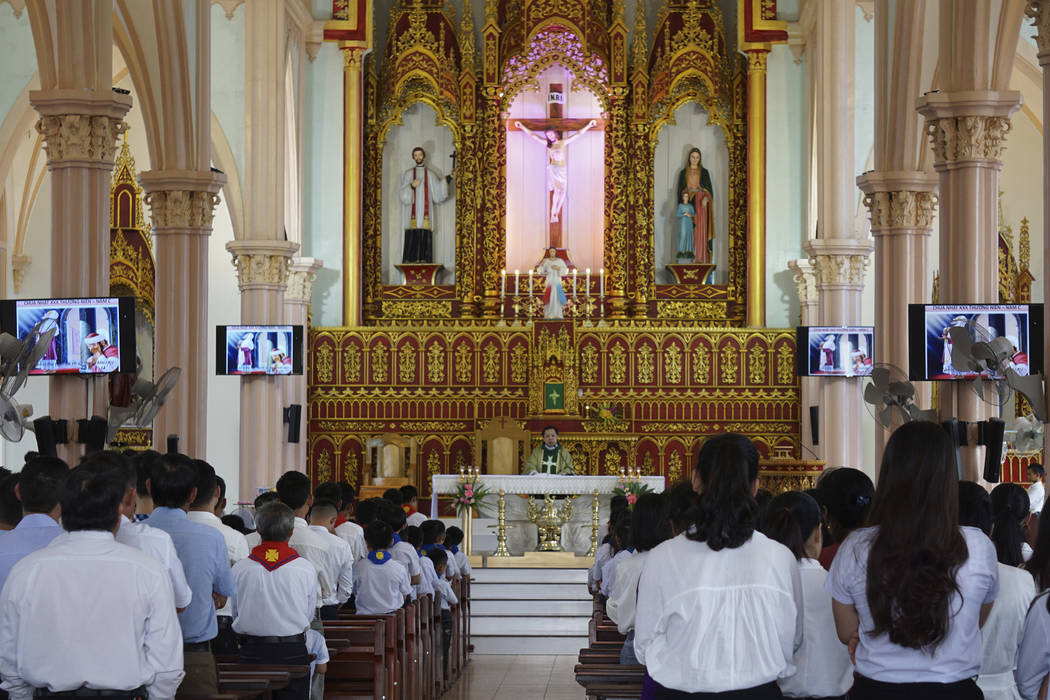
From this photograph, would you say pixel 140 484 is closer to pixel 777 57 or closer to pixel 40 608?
pixel 40 608

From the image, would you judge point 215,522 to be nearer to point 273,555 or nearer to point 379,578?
point 273,555

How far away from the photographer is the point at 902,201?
19.5 m

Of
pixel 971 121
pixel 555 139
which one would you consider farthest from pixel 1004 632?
pixel 555 139

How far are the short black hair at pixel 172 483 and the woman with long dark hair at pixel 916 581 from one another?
3.41m

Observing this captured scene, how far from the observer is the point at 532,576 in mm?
18703

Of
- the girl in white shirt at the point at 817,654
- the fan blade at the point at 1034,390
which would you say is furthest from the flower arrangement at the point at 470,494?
the girl in white shirt at the point at 817,654

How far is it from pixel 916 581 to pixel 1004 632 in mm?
1473

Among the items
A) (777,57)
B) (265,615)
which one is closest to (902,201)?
(777,57)

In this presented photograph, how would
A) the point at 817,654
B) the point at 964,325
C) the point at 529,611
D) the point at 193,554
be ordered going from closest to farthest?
the point at 817,654
the point at 193,554
the point at 964,325
the point at 529,611

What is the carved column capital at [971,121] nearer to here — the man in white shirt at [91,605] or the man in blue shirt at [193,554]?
the man in blue shirt at [193,554]

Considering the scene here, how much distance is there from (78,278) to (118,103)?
6.09 ft

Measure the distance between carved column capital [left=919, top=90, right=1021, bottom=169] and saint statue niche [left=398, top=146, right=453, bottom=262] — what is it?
1448 cm

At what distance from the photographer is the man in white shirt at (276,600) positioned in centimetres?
812

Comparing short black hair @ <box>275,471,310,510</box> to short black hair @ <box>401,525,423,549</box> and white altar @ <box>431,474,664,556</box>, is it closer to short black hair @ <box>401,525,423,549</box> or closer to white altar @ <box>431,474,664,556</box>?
short black hair @ <box>401,525,423,549</box>
